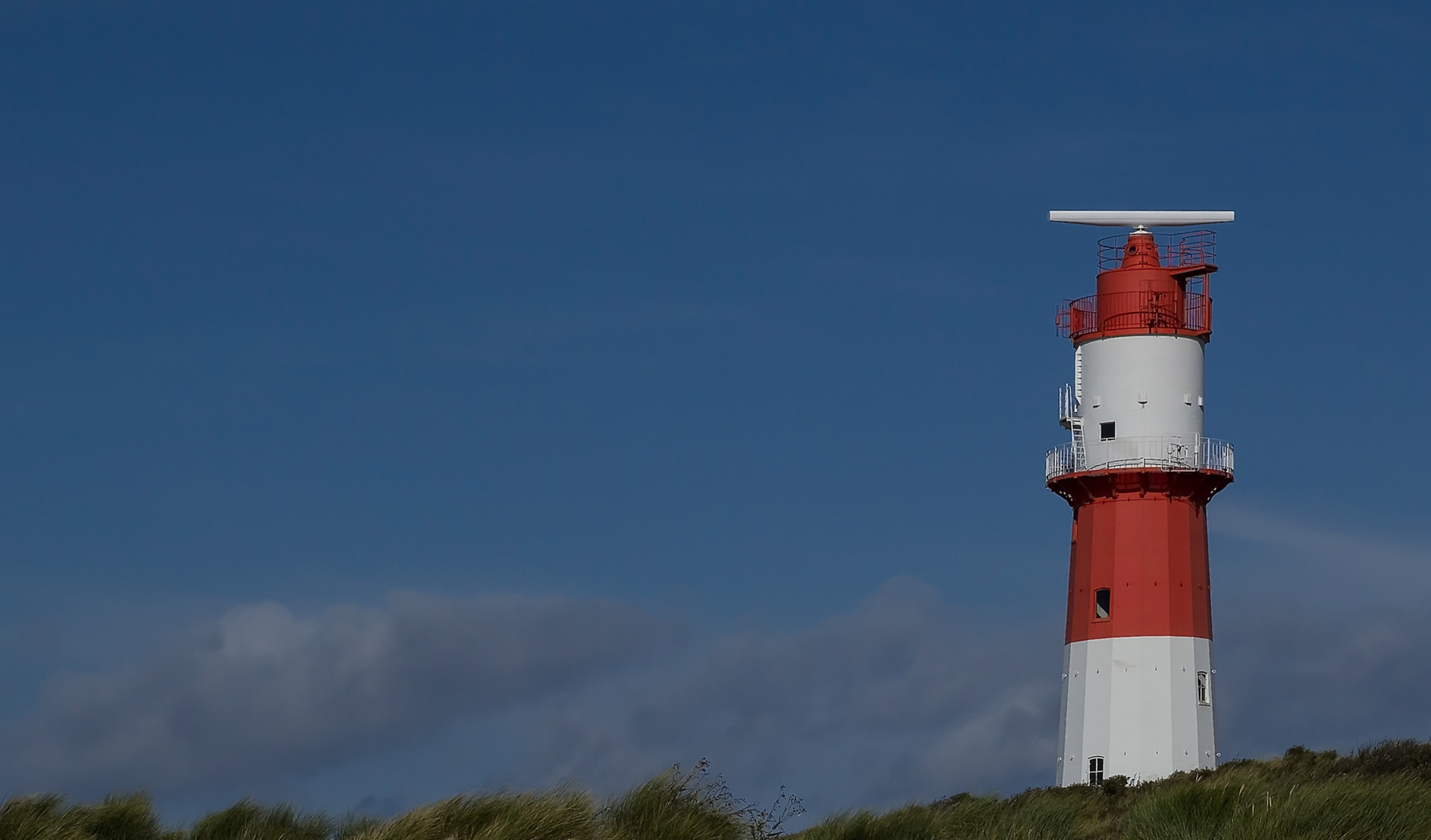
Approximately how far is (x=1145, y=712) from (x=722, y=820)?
15865 mm

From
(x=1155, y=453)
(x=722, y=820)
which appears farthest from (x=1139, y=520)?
(x=722, y=820)

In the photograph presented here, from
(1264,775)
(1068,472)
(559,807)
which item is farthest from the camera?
(1068,472)

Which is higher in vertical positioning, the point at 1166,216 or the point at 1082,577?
the point at 1166,216

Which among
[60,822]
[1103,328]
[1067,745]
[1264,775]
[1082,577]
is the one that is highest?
[1103,328]

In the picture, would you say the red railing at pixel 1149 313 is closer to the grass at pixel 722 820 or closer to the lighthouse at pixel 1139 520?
the lighthouse at pixel 1139 520

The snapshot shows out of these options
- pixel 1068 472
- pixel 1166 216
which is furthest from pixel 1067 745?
pixel 1166 216

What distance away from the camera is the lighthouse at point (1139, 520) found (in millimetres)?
35562

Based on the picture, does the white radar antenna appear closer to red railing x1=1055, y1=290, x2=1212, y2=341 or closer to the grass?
red railing x1=1055, y1=290, x2=1212, y2=341

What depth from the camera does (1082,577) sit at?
36938 millimetres

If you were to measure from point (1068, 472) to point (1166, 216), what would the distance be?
18.0ft

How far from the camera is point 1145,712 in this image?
116 feet

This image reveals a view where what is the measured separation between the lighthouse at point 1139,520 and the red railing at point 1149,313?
0.03m

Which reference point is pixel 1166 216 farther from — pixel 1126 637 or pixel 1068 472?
pixel 1126 637

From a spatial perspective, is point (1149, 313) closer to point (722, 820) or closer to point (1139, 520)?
point (1139, 520)
